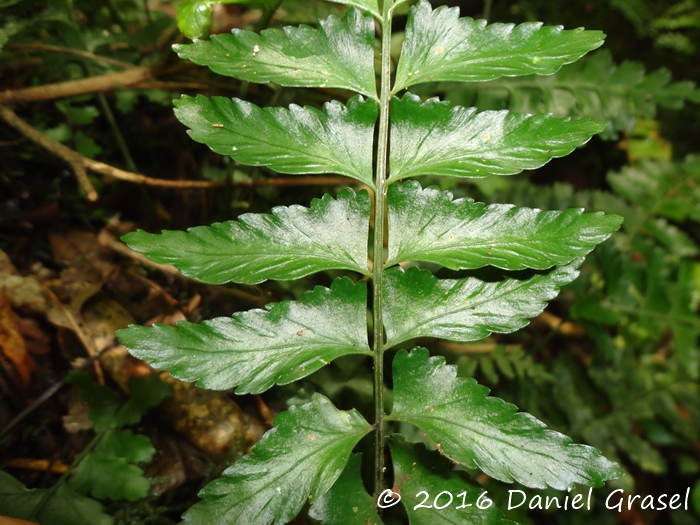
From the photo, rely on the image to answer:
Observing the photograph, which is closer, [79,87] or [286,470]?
[286,470]

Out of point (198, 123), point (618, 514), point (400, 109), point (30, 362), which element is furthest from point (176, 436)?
point (618, 514)

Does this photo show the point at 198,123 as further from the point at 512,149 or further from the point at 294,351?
the point at 512,149

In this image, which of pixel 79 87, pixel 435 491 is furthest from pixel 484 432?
pixel 79 87

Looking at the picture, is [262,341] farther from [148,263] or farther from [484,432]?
[148,263]

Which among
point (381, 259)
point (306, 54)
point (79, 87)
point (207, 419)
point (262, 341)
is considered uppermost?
point (79, 87)

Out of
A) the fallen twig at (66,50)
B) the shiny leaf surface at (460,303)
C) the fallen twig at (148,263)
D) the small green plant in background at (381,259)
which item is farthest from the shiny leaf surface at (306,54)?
the fallen twig at (66,50)

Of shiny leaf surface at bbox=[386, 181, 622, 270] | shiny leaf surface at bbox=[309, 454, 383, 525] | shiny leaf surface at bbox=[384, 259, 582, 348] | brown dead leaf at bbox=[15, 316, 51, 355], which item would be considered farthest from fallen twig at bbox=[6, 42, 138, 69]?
shiny leaf surface at bbox=[309, 454, 383, 525]

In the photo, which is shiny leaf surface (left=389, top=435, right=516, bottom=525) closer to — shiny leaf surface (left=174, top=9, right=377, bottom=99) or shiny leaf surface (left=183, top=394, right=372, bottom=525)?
shiny leaf surface (left=183, top=394, right=372, bottom=525)
